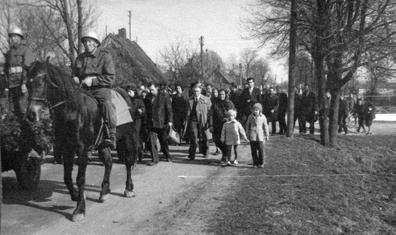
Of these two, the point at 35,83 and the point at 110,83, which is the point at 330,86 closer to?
the point at 110,83

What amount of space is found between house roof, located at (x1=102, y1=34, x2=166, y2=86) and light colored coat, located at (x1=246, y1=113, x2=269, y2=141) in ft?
66.6

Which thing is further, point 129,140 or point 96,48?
point 129,140

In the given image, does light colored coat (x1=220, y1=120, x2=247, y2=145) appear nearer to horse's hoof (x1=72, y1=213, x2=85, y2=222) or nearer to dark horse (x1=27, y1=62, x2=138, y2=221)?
dark horse (x1=27, y1=62, x2=138, y2=221)

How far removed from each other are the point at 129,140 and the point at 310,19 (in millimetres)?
10387

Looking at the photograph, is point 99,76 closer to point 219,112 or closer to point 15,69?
point 15,69

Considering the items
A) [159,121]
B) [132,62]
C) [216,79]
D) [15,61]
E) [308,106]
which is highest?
[216,79]

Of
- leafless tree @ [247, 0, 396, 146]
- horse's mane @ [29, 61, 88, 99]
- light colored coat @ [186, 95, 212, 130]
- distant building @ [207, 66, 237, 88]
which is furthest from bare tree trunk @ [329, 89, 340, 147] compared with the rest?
distant building @ [207, 66, 237, 88]

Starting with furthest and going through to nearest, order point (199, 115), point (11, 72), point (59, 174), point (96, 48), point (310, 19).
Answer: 1. point (310, 19)
2. point (199, 115)
3. point (59, 174)
4. point (11, 72)
5. point (96, 48)

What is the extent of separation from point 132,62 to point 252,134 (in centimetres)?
3200

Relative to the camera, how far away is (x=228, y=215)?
6773 mm

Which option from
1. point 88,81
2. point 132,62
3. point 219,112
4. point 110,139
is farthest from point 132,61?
point 110,139

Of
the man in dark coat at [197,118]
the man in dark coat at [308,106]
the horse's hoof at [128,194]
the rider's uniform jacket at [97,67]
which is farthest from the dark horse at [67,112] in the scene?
the man in dark coat at [308,106]

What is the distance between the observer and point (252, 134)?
1112 cm

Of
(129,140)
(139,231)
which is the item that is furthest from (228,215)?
(129,140)
